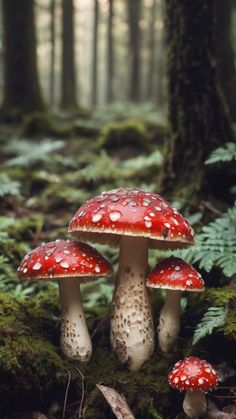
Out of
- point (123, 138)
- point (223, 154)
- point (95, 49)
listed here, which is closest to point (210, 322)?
point (223, 154)

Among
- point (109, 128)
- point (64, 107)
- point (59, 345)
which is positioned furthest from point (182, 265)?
point (64, 107)

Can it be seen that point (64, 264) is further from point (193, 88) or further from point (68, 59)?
point (68, 59)

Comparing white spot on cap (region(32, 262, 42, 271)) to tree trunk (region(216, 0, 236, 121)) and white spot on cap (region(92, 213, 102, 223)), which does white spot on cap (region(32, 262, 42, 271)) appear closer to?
white spot on cap (region(92, 213, 102, 223))

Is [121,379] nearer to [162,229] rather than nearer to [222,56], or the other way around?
[162,229]

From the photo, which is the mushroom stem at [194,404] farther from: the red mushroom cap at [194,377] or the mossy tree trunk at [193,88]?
the mossy tree trunk at [193,88]

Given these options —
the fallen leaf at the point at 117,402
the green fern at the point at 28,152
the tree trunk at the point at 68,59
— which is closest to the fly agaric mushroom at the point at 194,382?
the fallen leaf at the point at 117,402

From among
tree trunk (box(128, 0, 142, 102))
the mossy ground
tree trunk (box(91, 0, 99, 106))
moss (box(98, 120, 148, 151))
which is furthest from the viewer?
tree trunk (box(91, 0, 99, 106))

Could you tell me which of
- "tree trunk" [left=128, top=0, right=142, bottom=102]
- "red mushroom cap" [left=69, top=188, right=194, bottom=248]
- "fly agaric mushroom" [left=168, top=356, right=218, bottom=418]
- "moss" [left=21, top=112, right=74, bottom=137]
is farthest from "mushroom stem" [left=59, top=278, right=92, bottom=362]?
"tree trunk" [left=128, top=0, right=142, bottom=102]
